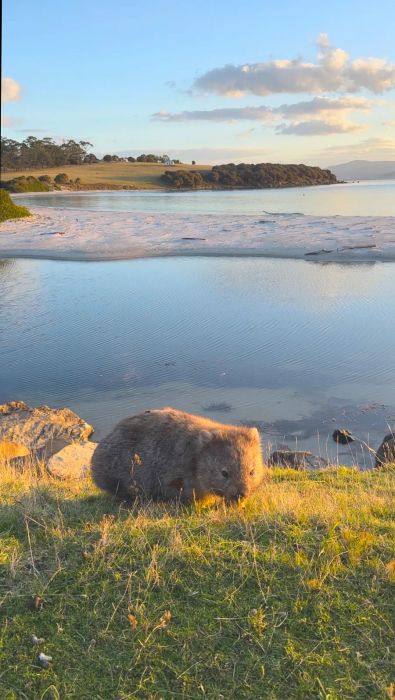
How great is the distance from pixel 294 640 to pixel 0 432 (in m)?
7.09

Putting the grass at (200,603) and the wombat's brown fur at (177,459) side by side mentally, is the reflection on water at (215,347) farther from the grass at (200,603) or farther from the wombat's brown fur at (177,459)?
the grass at (200,603)

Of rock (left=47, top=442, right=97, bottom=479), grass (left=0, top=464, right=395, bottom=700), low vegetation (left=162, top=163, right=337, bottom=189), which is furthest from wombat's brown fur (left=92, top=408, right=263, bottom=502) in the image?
low vegetation (left=162, top=163, right=337, bottom=189)

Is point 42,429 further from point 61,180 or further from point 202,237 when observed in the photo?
point 61,180

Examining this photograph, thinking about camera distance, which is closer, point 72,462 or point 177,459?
point 177,459

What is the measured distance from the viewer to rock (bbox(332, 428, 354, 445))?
9648 mm

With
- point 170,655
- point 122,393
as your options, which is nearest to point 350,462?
point 122,393

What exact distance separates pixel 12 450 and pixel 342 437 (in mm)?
5230

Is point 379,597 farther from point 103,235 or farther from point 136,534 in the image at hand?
point 103,235

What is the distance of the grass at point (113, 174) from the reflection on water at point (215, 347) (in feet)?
258

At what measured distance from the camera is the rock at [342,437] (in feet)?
31.7

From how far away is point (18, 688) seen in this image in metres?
3.31

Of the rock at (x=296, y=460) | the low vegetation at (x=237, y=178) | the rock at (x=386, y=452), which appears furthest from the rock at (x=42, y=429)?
the low vegetation at (x=237, y=178)

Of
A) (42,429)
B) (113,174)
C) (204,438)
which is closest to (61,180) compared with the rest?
(113,174)

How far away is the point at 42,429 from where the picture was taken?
380 inches
